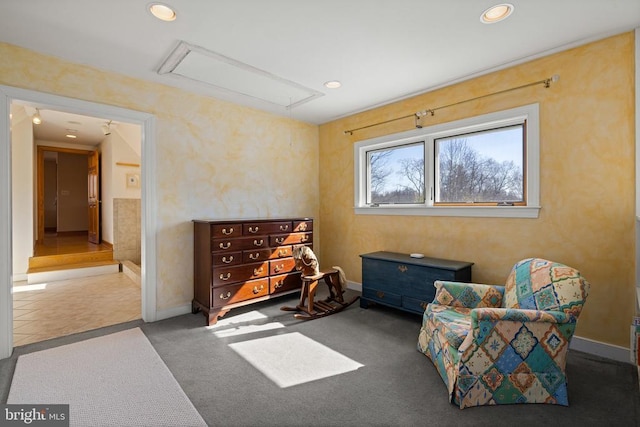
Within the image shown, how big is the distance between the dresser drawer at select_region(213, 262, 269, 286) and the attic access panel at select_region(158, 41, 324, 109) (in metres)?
2.03

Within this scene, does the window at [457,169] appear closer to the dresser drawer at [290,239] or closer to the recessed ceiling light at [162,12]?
the dresser drawer at [290,239]

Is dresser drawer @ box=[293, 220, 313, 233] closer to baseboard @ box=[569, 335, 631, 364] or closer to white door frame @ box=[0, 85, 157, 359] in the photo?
white door frame @ box=[0, 85, 157, 359]

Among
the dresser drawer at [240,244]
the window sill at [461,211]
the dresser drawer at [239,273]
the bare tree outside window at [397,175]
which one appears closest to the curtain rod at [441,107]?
the bare tree outside window at [397,175]

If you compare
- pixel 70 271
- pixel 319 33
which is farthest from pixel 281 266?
pixel 70 271

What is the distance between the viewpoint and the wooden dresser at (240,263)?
3223 mm

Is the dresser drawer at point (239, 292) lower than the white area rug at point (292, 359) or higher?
higher

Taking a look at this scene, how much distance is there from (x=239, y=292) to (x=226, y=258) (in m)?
0.43

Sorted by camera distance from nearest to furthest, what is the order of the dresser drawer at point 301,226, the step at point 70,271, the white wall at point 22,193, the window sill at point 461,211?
the window sill at point 461,211 < the dresser drawer at point 301,226 < the step at point 70,271 < the white wall at point 22,193

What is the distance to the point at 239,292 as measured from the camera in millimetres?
3393

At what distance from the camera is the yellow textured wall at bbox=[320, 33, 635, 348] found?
2389 mm

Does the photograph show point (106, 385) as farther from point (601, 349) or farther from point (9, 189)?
point (601, 349)

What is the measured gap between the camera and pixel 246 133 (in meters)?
4.06

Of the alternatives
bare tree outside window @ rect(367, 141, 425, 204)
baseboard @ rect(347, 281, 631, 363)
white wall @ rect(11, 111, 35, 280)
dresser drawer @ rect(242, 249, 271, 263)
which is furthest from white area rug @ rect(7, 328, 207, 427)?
white wall @ rect(11, 111, 35, 280)

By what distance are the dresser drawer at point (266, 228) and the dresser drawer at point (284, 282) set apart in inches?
22.3
